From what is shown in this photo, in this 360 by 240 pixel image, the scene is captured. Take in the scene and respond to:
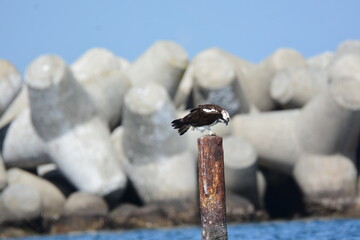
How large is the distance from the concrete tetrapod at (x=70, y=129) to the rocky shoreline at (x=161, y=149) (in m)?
0.03

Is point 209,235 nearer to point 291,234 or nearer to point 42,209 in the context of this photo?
point 291,234

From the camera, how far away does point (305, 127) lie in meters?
23.3

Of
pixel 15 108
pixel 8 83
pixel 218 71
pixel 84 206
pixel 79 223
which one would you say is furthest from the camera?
pixel 8 83

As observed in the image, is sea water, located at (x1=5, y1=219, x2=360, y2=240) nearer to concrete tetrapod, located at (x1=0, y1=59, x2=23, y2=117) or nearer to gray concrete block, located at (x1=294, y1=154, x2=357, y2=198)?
gray concrete block, located at (x1=294, y1=154, x2=357, y2=198)

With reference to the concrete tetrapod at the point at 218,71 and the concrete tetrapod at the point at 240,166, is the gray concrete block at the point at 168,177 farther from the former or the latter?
the concrete tetrapod at the point at 218,71

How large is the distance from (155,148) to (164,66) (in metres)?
3.79

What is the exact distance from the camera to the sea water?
18203mm

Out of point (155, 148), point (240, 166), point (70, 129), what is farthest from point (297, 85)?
point (70, 129)

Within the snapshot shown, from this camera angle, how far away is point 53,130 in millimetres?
23141

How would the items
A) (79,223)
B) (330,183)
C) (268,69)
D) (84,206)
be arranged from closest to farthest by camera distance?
(79,223)
(84,206)
(330,183)
(268,69)

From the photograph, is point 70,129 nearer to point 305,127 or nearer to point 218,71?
point 218,71

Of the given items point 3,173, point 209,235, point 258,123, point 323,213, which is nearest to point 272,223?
point 323,213

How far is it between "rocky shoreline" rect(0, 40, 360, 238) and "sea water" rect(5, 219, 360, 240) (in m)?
0.74

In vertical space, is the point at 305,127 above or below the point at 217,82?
below
